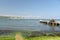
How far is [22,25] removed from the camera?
2545 mm

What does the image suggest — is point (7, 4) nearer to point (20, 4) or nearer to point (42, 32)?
point (20, 4)

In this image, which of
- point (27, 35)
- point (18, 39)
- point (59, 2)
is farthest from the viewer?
point (59, 2)

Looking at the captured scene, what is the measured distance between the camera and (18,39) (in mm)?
2393

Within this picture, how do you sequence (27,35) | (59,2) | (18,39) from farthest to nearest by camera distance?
(59,2)
(27,35)
(18,39)

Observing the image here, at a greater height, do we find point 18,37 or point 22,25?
point 22,25

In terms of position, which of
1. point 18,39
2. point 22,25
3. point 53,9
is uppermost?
point 53,9

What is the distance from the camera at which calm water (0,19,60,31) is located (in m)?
2.49

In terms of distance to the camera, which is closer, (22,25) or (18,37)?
(18,37)

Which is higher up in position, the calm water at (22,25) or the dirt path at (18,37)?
the calm water at (22,25)

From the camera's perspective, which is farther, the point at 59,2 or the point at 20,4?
the point at 59,2

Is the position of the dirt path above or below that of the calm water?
below

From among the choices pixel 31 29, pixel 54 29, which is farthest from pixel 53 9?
pixel 31 29

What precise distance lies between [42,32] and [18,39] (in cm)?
53

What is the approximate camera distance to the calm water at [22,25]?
2488mm
